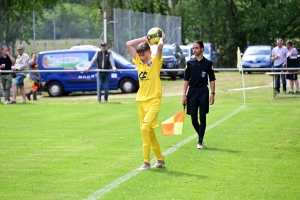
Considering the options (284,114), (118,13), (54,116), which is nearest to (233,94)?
(284,114)

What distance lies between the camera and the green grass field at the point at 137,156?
332 inches

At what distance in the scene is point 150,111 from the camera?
9.91m

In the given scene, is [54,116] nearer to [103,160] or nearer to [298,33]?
[103,160]

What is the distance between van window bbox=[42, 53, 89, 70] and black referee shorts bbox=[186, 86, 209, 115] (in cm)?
1677

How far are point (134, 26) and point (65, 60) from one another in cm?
1035

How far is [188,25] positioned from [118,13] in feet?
69.8

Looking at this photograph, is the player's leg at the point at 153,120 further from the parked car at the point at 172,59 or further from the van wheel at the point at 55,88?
the parked car at the point at 172,59

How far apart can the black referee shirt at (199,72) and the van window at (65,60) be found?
54.9 feet

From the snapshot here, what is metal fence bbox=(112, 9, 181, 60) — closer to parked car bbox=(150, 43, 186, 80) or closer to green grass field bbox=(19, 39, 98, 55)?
parked car bbox=(150, 43, 186, 80)

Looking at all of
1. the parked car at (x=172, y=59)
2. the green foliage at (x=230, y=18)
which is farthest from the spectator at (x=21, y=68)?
the green foliage at (x=230, y=18)

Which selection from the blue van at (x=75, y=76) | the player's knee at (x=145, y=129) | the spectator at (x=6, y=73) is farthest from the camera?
the blue van at (x=75, y=76)

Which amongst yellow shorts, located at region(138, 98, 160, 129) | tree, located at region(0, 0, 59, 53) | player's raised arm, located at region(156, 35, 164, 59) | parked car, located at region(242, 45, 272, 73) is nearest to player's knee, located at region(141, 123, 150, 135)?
yellow shorts, located at region(138, 98, 160, 129)

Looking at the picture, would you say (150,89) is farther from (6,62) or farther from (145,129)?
(6,62)

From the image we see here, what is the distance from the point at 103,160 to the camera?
10828 mm
